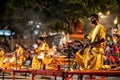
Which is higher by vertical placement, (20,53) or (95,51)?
(95,51)

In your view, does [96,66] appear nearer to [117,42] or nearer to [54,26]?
[117,42]

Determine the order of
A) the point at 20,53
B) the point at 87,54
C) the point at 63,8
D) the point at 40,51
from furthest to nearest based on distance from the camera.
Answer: the point at 63,8
the point at 20,53
the point at 40,51
the point at 87,54

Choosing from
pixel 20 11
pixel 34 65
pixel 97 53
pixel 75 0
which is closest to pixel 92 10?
pixel 75 0

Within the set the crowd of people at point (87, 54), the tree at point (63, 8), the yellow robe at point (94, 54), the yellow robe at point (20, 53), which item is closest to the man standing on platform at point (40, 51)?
the crowd of people at point (87, 54)

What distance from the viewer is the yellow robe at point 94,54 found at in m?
10.3

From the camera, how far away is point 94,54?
34.0ft

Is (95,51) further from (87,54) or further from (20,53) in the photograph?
(20,53)

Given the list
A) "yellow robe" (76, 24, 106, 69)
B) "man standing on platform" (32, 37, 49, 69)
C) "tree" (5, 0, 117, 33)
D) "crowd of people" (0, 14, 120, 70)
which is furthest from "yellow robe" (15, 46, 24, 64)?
"yellow robe" (76, 24, 106, 69)

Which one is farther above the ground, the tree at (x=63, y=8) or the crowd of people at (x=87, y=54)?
the tree at (x=63, y=8)

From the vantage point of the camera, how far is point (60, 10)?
2975 cm

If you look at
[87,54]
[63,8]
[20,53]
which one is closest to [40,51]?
[20,53]

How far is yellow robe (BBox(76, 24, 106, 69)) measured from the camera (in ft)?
33.7

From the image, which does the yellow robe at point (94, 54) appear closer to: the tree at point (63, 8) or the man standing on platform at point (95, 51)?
the man standing on platform at point (95, 51)

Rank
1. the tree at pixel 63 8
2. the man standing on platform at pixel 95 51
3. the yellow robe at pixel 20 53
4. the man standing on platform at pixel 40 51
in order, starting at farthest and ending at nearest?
the tree at pixel 63 8 < the yellow robe at pixel 20 53 < the man standing on platform at pixel 40 51 < the man standing on platform at pixel 95 51
